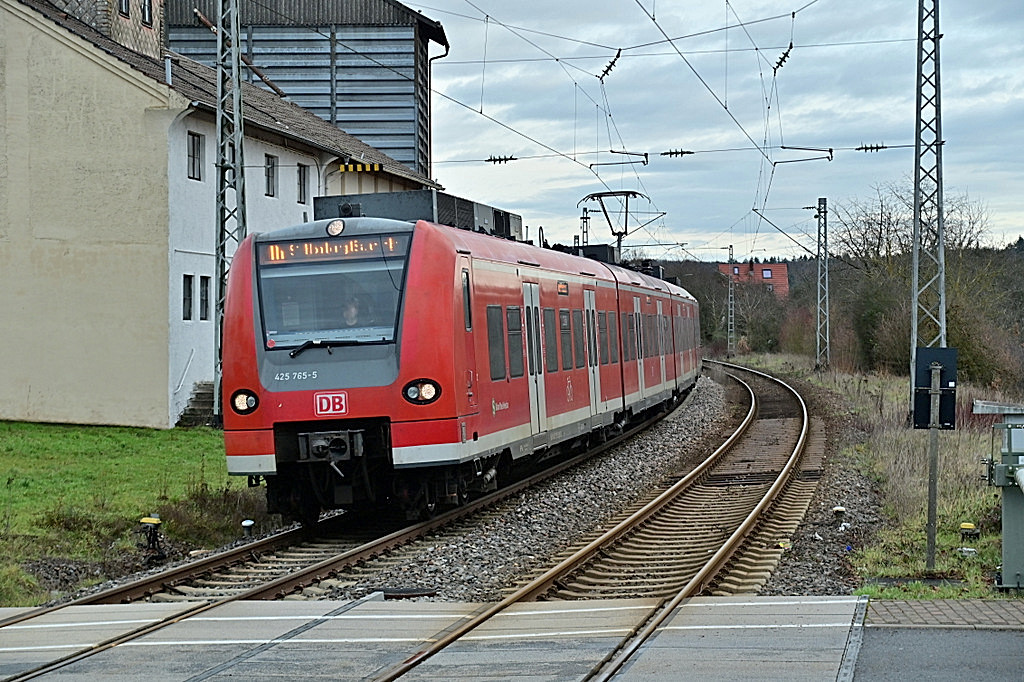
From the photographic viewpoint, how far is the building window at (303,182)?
3038 centimetres

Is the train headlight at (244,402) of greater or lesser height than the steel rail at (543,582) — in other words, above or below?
above

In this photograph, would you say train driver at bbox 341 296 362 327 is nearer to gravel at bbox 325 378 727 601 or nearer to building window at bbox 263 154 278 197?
gravel at bbox 325 378 727 601

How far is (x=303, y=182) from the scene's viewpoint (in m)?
30.6

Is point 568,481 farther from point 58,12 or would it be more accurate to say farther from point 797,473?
point 58,12

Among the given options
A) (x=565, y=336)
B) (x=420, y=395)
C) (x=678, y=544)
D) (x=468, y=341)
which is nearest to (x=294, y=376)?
(x=420, y=395)

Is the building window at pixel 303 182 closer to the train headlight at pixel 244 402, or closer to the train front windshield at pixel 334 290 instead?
the train front windshield at pixel 334 290

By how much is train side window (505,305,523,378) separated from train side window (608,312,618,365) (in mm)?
5956

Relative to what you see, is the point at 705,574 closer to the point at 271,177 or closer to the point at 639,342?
the point at 639,342

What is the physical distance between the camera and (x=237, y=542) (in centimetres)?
1278

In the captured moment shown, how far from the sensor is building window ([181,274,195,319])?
24.5 m

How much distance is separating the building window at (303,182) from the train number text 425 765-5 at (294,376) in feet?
60.6

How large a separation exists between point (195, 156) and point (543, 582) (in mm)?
17278

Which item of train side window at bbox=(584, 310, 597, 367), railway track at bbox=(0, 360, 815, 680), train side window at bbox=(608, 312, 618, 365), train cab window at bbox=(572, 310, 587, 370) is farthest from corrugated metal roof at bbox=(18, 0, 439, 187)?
railway track at bbox=(0, 360, 815, 680)

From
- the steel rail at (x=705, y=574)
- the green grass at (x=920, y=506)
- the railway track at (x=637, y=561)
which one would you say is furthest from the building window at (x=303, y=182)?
the railway track at (x=637, y=561)
